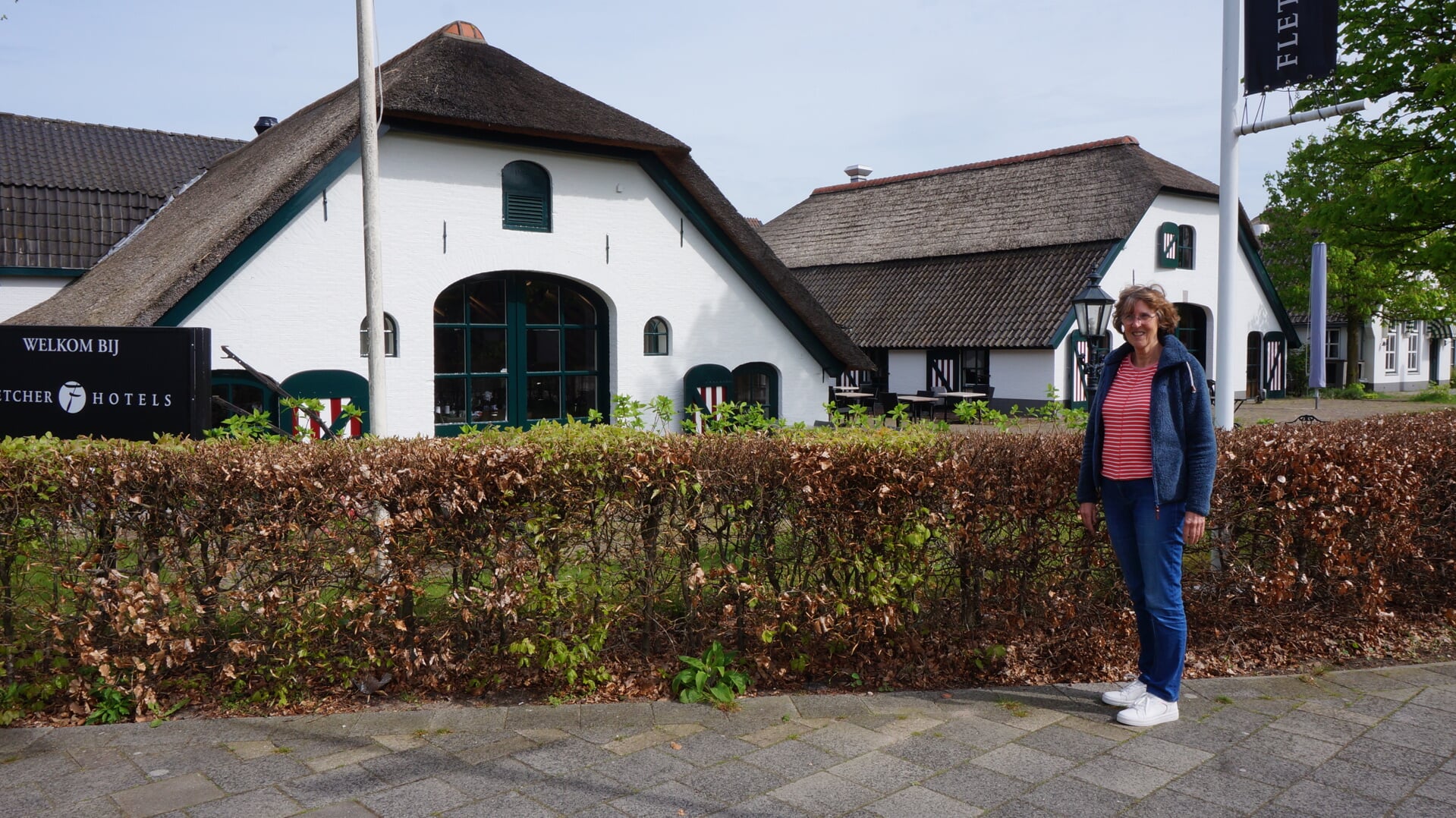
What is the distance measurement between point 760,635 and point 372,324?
11.5 ft

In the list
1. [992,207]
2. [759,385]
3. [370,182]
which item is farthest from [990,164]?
[370,182]

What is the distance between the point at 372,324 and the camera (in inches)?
268

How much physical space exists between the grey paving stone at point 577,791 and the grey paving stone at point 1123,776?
5.63 feet

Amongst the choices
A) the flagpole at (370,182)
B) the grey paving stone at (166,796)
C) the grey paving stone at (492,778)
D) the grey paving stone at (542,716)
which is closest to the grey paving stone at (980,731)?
the grey paving stone at (542,716)

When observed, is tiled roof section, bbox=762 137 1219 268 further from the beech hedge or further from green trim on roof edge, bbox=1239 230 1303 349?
the beech hedge

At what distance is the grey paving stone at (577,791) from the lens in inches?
147

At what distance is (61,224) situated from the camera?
18.0 m

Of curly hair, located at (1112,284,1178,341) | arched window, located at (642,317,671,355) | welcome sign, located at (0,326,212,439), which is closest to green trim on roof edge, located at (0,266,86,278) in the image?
arched window, located at (642,317,671,355)

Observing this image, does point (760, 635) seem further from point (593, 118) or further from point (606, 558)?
point (593, 118)

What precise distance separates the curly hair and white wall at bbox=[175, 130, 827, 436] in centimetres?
890

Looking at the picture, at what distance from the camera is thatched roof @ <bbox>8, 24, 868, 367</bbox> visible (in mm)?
11570

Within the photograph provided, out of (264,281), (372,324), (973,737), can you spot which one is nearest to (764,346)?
(264,281)

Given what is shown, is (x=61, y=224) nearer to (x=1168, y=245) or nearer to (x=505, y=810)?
(x=505, y=810)

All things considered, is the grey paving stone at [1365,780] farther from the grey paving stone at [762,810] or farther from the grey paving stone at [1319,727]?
the grey paving stone at [762,810]
